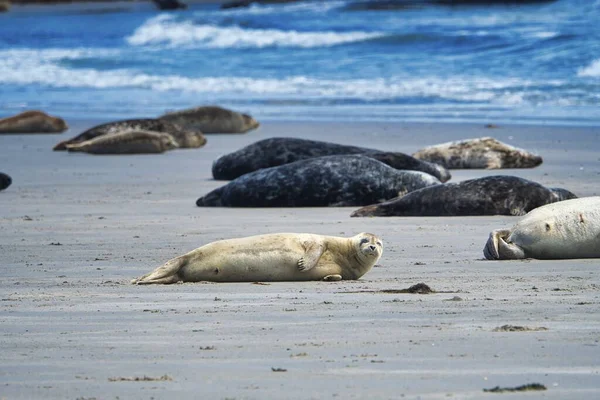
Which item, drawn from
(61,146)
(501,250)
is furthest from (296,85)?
(501,250)

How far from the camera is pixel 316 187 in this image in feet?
33.6

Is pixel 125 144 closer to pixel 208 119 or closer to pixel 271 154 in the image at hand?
pixel 208 119

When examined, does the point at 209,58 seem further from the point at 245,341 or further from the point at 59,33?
the point at 245,341

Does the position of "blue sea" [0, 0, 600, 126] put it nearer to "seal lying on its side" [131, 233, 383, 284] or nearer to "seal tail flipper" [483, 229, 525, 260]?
"seal tail flipper" [483, 229, 525, 260]

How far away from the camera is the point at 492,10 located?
4581 centimetres

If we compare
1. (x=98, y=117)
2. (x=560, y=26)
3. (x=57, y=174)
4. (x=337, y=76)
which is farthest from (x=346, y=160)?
(x=560, y=26)

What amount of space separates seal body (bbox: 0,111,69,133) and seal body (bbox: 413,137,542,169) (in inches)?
265

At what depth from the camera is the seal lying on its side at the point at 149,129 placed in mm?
16062

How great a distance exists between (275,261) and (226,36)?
3713 cm

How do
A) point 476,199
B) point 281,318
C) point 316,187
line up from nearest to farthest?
point 281,318 < point 476,199 < point 316,187

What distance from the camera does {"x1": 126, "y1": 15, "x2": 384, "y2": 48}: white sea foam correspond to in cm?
3678

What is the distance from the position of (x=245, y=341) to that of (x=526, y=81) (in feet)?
61.0

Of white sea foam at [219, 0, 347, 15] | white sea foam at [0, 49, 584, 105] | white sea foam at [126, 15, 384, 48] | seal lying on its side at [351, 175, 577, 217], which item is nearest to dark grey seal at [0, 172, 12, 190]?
seal lying on its side at [351, 175, 577, 217]

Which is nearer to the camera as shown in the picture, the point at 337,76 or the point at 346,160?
the point at 346,160
